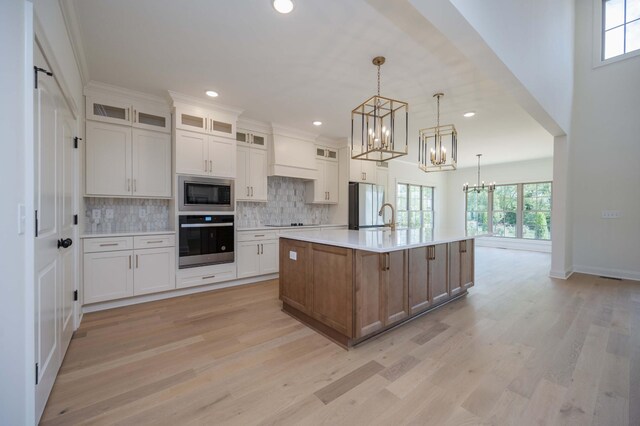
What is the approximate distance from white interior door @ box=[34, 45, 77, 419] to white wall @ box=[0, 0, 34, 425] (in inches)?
5.1

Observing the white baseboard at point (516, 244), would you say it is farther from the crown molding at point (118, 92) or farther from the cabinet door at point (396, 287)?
the crown molding at point (118, 92)

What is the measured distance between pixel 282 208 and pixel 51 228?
3.56 metres

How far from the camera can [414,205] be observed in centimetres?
880

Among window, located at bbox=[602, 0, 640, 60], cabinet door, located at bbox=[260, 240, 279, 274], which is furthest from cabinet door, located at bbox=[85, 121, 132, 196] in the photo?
window, located at bbox=[602, 0, 640, 60]

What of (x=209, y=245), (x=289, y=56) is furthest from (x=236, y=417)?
(x=289, y=56)

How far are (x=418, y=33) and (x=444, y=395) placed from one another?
272 centimetres

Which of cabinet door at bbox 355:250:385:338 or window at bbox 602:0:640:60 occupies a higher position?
window at bbox 602:0:640:60

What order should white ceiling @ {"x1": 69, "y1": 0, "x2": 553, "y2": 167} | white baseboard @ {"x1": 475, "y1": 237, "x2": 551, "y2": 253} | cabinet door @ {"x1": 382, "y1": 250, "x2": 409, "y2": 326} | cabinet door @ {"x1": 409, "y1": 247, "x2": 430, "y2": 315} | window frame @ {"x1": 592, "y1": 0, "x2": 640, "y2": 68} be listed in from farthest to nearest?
white baseboard @ {"x1": 475, "y1": 237, "x2": 551, "y2": 253}, window frame @ {"x1": 592, "y1": 0, "x2": 640, "y2": 68}, cabinet door @ {"x1": 409, "y1": 247, "x2": 430, "y2": 315}, cabinet door @ {"x1": 382, "y1": 250, "x2": 409, "y2": 326}, white ceiling @ {"x1": 69, "y1": 0, "x2": 553, "y2": 167}

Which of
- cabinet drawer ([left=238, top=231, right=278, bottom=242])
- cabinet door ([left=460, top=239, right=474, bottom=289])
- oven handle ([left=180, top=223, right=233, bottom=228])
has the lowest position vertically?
cabinet door ([left=460, top=239, right=474, bottom=289])

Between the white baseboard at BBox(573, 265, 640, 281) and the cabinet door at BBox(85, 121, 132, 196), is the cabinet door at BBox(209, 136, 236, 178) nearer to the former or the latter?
the cabinet door at BBox(85, 121, 132, 196)

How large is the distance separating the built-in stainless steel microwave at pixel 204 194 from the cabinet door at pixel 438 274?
9.24 ft

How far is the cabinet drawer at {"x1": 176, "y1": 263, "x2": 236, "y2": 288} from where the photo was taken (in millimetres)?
3562

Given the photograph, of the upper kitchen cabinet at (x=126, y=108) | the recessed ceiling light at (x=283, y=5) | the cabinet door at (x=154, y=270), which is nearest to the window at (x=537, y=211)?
the recessed ceiling light at (x=283, y=5)

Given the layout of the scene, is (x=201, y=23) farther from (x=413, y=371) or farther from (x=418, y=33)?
(x=413, y=371)
